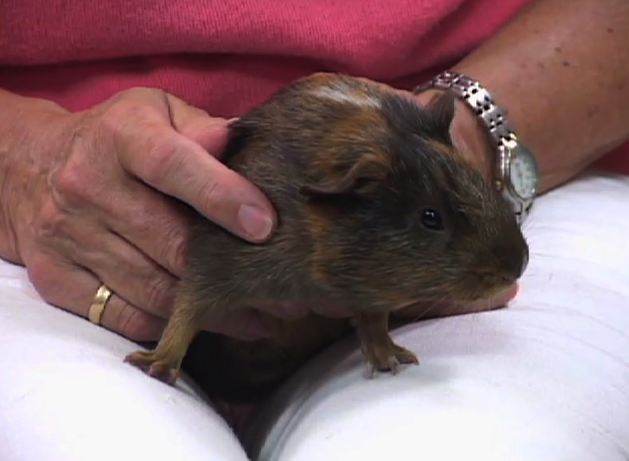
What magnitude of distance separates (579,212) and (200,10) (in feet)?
1.62

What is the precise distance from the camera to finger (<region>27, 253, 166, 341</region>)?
3.68ft

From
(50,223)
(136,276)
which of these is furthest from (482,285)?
(50,223)

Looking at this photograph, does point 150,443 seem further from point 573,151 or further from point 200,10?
point 573,151

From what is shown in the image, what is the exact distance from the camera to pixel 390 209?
3.15 feet

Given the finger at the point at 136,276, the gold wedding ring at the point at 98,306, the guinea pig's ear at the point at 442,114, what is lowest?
the gold wedding ring at the point at 98,306

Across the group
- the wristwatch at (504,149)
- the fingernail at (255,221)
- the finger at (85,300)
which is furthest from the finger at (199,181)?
the wristwatch at (504,149)

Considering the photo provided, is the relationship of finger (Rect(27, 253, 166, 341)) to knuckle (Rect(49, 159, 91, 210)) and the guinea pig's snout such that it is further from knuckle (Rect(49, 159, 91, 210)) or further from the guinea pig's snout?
the guinea pig's snout

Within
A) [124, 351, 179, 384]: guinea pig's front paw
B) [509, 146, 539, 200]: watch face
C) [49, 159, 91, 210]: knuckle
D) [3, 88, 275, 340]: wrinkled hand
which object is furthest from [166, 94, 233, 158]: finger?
[509, 146, 539, 200]: watch face

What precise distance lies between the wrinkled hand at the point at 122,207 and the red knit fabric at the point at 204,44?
0.11 metres

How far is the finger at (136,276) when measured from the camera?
111cm

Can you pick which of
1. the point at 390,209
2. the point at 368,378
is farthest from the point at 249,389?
the point at 390,209

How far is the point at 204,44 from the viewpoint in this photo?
4.14 feet

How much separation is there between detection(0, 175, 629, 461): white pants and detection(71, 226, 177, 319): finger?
0.15 ft

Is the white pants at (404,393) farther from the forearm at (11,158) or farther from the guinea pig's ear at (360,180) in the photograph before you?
the guinea pig's ear at (360,180)
